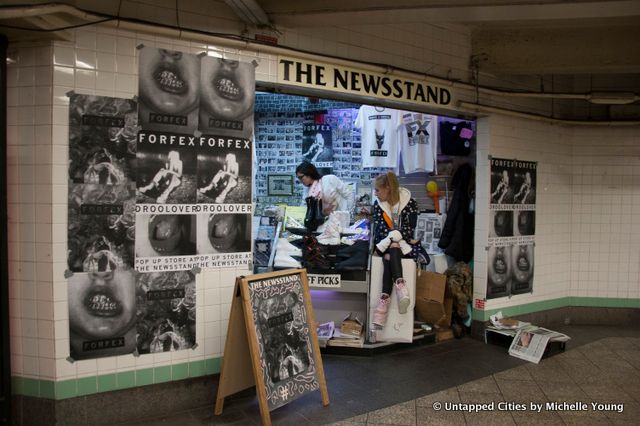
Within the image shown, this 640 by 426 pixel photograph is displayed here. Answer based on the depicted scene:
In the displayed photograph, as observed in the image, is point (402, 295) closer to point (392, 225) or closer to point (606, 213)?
point (392, 225)

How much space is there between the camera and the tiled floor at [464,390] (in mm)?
3822

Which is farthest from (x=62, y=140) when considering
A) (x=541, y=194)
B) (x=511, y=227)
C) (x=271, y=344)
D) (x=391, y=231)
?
(x=541, y=194)

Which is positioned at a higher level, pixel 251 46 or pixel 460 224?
pixel 251 46

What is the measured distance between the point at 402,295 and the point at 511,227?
1996 mm

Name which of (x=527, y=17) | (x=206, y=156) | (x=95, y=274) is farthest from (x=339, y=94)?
(x=95, y=274)

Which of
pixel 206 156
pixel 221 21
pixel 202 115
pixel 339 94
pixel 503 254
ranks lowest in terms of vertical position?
pixel 503 254

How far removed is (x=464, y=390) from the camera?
434 cm

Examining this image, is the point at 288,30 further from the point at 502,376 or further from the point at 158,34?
the point at 502,376

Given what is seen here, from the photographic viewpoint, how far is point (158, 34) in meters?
3.70

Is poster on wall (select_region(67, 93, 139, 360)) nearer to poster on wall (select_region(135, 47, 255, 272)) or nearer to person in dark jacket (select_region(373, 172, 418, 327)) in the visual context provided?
poster on wall (select_region(135, 47, 255, 272))

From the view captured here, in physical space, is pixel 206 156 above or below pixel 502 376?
above

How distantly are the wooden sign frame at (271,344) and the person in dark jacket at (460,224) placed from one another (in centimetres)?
282

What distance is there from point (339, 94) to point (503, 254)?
3101 millimetres

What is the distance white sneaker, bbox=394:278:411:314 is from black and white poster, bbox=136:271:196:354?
2.27 metres
